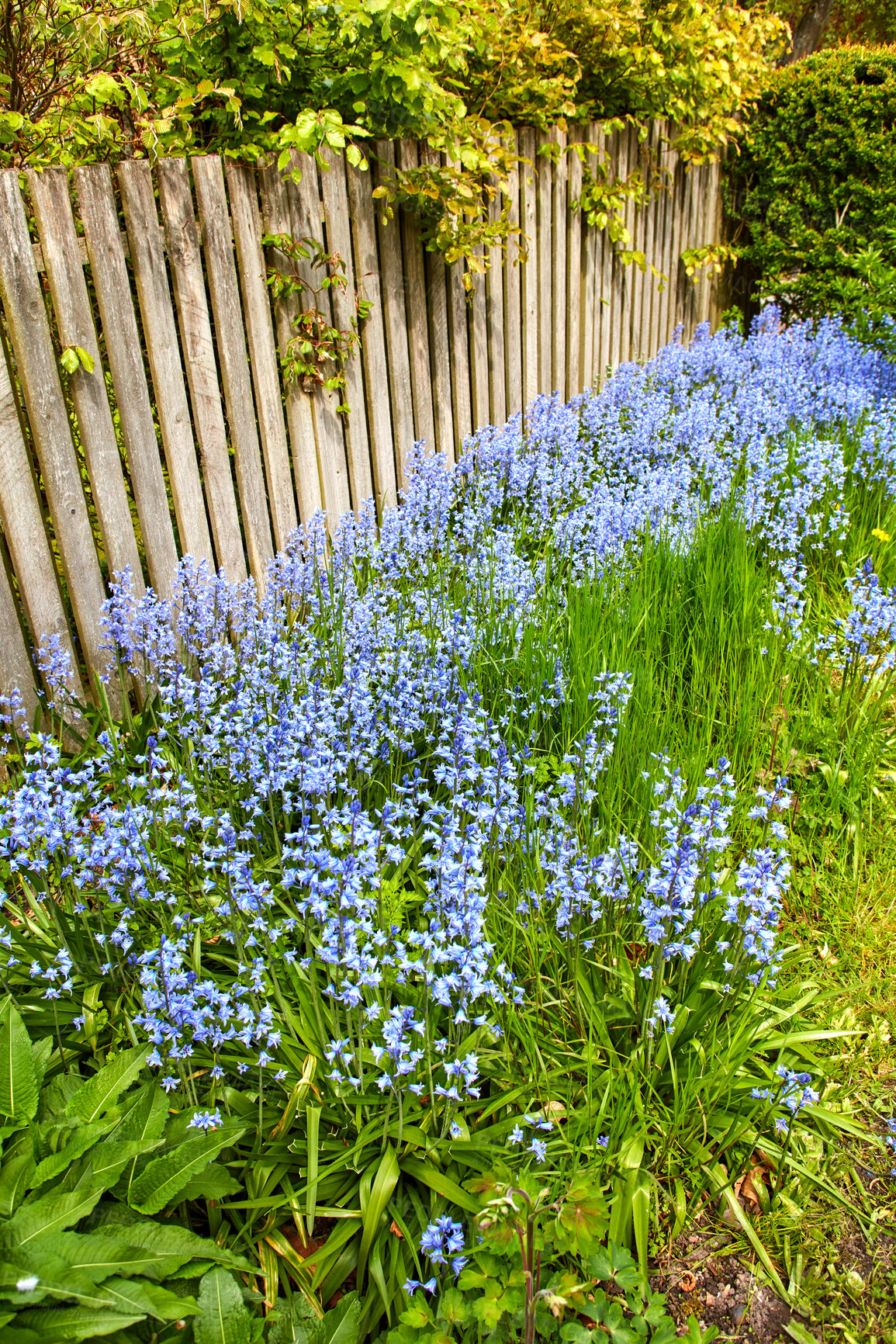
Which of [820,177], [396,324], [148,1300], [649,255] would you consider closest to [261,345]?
[396,324]

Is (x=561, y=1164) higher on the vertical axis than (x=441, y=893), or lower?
lower

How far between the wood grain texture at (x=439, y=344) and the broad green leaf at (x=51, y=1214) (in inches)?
155

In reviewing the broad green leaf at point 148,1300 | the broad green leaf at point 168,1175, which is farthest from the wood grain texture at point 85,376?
the broad green leaf at point 148,1300

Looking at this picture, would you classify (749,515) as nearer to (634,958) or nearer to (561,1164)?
(634,958)

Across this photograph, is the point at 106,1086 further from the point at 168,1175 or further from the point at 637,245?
the point at 637,245

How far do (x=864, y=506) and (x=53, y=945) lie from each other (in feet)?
14.8

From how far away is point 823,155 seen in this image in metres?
9.11

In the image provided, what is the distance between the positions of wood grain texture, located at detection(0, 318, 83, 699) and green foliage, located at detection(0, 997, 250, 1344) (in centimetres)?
173

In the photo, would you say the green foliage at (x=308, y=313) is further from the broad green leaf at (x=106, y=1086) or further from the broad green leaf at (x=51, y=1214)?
the broad green leaf at (x=51, y=1214)

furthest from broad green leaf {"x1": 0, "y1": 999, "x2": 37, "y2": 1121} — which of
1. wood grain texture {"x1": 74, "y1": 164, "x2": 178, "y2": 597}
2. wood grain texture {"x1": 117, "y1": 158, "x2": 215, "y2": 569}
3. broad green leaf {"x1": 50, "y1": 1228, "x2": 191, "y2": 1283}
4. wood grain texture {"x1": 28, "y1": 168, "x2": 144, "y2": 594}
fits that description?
wood grain texture {"x1": 117, "y1": 158, "x2": 215, "y2": 569}

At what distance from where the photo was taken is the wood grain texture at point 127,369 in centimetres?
328

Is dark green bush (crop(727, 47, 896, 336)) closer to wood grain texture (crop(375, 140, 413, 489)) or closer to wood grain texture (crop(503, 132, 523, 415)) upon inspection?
wood grain texture (crop(503, 132, 523, 415))

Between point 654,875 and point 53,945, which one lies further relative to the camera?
point 53,945

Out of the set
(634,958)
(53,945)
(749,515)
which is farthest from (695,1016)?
(749,515)
